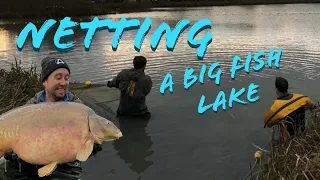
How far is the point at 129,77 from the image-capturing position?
7379 mm

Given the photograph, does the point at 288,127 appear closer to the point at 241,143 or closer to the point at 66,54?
the point at 241,143

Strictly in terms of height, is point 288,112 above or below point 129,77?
below

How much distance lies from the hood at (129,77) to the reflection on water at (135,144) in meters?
0.74

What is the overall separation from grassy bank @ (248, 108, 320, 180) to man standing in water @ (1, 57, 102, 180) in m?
2.15

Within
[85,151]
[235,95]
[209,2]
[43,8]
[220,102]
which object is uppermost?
[209,2]

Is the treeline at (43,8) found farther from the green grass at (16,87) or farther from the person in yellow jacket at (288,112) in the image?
the person in yellow jacket at (288,112)

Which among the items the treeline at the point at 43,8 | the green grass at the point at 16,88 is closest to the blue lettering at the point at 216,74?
the green grass at the point at 16,88

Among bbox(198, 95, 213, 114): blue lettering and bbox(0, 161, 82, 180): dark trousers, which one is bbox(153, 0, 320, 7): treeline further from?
bbox(0, 161, 82, 180): dark trousers

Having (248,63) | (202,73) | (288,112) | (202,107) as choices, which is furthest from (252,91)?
(288,112)

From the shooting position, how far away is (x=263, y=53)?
49.4ft

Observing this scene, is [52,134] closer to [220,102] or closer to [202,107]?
[202,107]

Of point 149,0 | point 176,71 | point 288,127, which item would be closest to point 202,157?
point 288,127

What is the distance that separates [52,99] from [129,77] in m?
4.31

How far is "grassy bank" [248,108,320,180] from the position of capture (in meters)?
3.91
